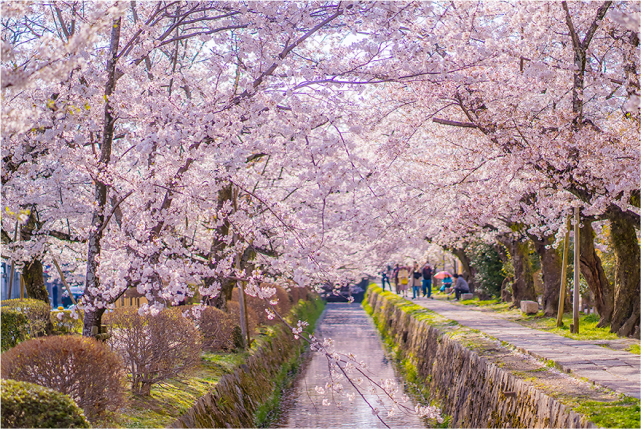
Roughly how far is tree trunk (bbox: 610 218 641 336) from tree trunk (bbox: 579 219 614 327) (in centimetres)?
135

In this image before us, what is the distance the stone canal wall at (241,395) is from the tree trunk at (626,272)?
7248 mm

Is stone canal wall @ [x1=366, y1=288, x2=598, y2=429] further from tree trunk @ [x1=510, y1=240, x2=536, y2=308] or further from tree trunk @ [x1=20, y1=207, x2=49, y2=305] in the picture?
tree trunk @ [x1=20, y1=207, x2=49, y2=305]

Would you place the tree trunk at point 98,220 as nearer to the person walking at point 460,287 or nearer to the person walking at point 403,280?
the person walking at point 460,287

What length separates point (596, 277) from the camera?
13609 millimetres

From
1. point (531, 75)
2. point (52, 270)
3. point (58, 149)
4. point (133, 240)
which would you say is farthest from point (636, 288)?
point (52, 270)

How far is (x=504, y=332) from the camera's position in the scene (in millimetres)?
13375

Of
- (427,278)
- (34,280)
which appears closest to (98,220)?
(34,280)

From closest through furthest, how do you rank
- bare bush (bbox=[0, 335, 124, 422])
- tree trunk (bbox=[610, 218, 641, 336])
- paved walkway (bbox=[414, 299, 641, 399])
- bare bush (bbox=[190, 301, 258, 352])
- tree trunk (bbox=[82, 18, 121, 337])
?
bare bush (bbox=[0, 335, 124, 422]) → paved walkway (bbox=[414, 299, 641, 399]) → tree trunk (bbox=[82, 18, 121, 337]) → tree trunk (bbox=[610, 218, 641, 336]) → bare bush (bbox=[190, 301, 258, 352])

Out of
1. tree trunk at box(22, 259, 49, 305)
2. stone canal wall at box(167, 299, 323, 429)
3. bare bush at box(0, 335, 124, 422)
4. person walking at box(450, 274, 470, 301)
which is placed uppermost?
tree trunk at box(22, 259, 49, 305)

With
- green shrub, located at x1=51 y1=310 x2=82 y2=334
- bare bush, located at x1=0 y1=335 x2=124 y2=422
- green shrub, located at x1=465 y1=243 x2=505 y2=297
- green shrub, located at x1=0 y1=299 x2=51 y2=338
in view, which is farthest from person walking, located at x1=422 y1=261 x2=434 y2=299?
bare bush, located at x1=0 y1=335 x2=124 y2=422

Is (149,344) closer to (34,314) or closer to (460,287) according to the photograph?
(34,314)

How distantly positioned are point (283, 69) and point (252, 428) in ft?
20.0

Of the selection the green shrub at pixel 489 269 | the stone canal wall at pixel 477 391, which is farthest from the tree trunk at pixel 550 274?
the green shrub at pixel 489 269

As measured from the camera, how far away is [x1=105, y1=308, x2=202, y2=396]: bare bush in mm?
8070
